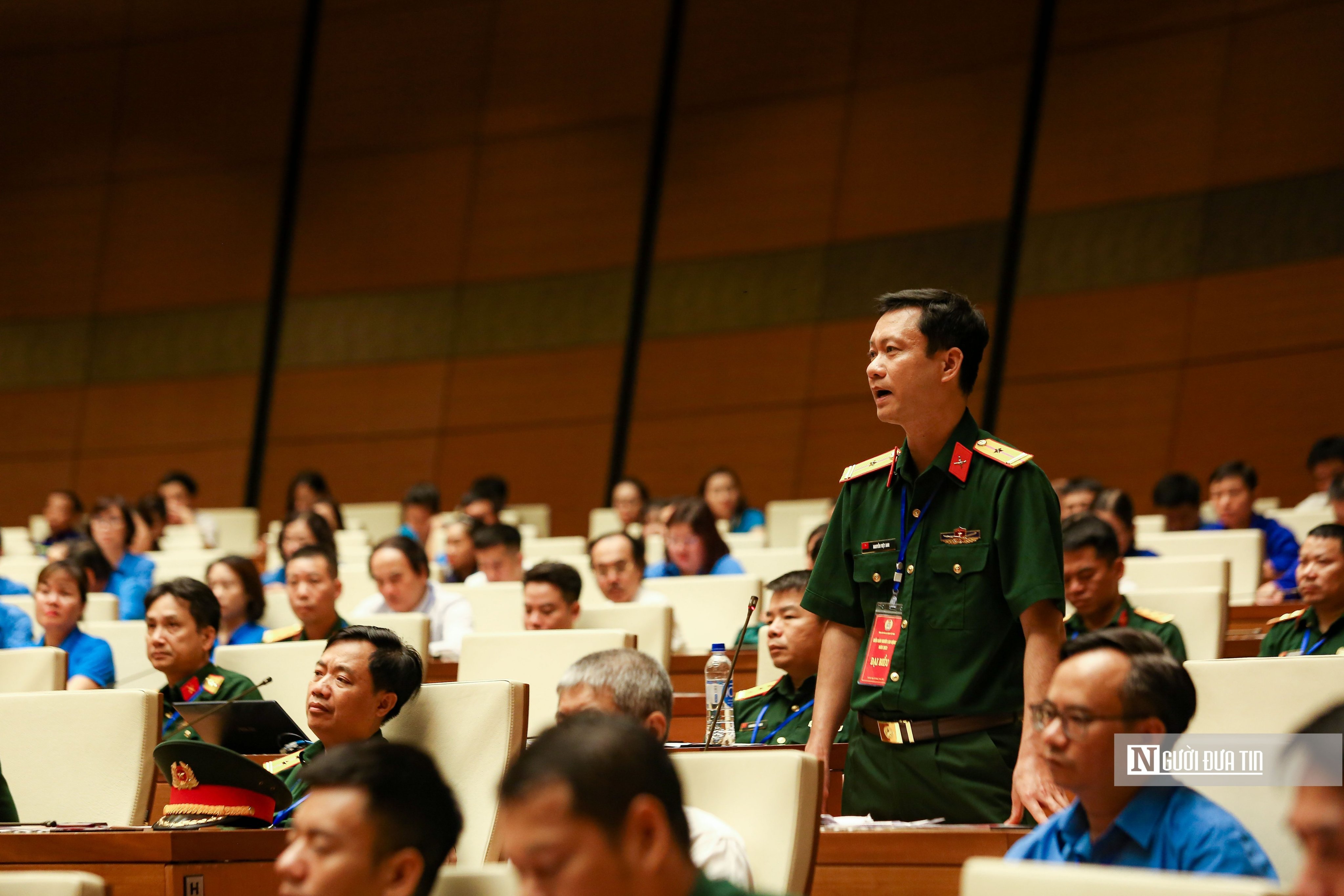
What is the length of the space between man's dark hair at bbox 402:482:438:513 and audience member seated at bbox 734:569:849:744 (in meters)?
4.48

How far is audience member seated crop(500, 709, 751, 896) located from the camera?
1322 millimetres

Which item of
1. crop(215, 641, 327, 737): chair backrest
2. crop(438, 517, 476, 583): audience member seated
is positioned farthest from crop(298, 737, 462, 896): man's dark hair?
crop(438, 517, 476, 583): audience member seated

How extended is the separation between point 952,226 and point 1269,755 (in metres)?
6.39

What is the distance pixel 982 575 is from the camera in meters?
2.40

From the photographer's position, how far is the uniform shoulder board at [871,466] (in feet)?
8.41

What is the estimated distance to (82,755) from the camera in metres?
3.10

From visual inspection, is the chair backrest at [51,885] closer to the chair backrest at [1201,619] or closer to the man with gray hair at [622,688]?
the man with gray hair at [622,688]

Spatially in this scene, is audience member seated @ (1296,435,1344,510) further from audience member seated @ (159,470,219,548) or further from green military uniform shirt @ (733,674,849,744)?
audience member seated @ (159,470,219,548)

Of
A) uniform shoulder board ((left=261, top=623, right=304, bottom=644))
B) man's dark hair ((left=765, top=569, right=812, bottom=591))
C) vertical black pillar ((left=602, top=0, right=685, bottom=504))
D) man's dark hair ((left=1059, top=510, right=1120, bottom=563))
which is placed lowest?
uniform shoulder board ((left=261, top=623, right=304, bottom=644))

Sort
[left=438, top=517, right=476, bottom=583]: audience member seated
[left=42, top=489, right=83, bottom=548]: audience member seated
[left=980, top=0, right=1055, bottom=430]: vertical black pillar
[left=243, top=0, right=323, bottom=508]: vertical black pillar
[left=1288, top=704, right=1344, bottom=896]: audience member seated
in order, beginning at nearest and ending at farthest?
1. [left=1288, top=704, right=1344, bottom=896]: audience member seated
2. [left=438, top=517, right=476, bottom=583]: audience member seated
3. [left=42, top=489, right=83, bottom=548]: audience member seated
4. [left=980, top=0, right=1055, bottom=430]: vertical black pillar
5. [left=243, top=0, right=323, bottom=508]: vertical black pillar

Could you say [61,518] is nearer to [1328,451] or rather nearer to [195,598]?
[195,598]

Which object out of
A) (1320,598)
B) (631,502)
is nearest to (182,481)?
(631,502)

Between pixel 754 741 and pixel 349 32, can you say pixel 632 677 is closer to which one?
pixel 754 741

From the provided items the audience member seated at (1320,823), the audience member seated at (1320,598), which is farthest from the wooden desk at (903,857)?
the audience member seated at (1320,598)
